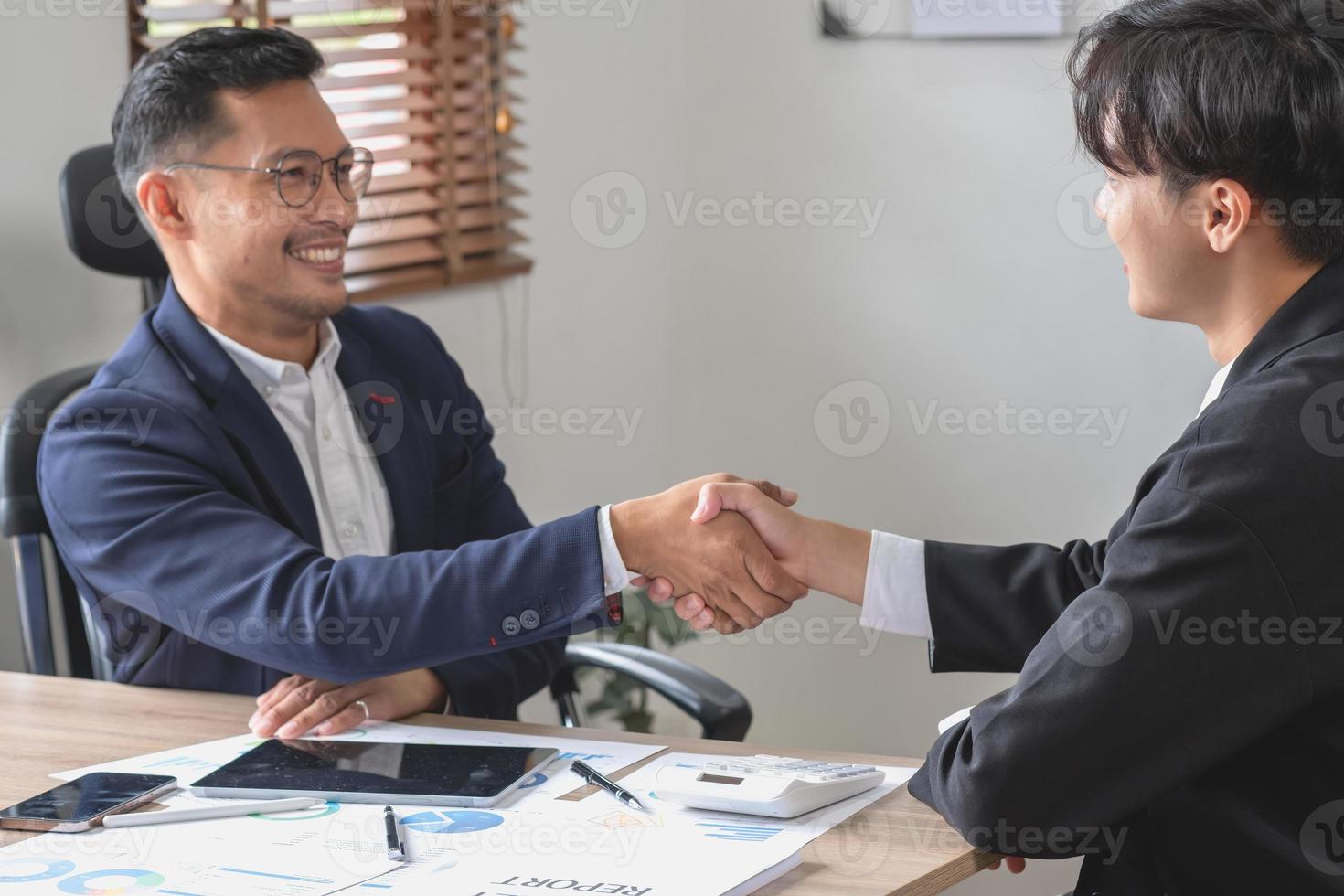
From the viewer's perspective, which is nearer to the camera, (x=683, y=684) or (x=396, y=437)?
(x=683, y=684)

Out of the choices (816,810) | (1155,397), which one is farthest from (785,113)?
(816,810)

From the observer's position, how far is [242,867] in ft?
4.10

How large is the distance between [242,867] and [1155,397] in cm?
244

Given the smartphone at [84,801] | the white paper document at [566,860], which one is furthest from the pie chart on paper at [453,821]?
the smartphone at [84,801]

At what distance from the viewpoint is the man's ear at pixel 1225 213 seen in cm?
129

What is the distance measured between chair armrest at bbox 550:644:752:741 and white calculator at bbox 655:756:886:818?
1.54ft

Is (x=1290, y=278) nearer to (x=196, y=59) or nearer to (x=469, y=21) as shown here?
(x=196, y=59)

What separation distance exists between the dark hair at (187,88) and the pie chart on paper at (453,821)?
42.8 inches

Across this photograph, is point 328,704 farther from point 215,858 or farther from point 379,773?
point 215,858

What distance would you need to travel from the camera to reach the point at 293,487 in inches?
75.4

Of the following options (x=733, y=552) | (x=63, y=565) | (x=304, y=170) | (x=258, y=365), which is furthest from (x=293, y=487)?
(x=733, y=552)

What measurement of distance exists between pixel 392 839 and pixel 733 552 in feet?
2.33

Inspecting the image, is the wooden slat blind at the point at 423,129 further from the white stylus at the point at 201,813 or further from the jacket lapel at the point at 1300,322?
the jacket lapel at the point at 1300,322

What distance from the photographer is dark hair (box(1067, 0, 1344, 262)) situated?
126 centimetres
